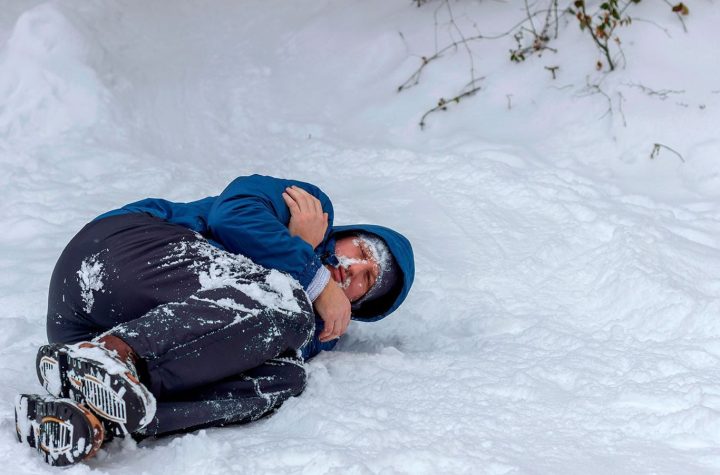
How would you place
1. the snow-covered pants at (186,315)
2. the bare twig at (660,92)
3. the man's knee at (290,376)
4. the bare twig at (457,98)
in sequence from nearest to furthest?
the snow-covered pants at (186,315) → the man's knee at (290,376) → the bare twig at (660,92) → the bare twig at (457,98)

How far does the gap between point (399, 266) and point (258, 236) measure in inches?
21.5

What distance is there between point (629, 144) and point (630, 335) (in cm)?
140

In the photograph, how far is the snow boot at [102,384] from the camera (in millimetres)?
1838

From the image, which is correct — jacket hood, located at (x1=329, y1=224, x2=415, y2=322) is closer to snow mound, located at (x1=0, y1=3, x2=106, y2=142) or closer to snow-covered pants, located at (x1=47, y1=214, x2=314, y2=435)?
snow-covered pants, located at (x1=47, y1=214, x2=314, y2=435)

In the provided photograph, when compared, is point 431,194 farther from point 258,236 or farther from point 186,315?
point 186,315

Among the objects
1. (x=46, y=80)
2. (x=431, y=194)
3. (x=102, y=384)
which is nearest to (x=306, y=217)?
(x=102, y=384)

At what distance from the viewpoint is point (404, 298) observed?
2.81 meters

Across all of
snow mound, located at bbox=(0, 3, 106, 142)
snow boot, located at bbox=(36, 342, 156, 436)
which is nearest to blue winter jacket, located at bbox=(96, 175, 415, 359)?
snow boot, located at bbox=(36, 342, 156, 436)

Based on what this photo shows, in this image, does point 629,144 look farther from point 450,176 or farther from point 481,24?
point 481,24

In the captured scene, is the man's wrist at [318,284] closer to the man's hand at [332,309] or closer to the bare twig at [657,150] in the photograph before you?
the man's hand at [332,309]

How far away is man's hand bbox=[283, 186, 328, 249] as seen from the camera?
103 inches

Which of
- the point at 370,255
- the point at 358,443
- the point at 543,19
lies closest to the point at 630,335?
the point at 370,255

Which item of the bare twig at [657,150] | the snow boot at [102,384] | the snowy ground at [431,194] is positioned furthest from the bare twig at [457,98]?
the snow boot at [102,384]

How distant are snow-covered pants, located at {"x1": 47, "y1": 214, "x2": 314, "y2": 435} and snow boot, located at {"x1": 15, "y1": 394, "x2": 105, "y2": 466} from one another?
0.19 meters
